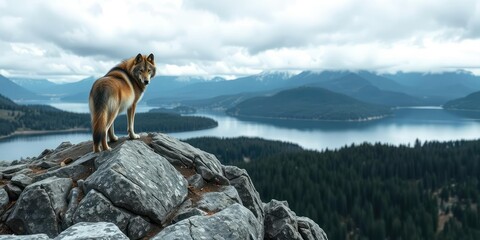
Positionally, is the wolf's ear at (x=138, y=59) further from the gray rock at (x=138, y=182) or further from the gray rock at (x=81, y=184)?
the gray rock at (x=81, y=184)

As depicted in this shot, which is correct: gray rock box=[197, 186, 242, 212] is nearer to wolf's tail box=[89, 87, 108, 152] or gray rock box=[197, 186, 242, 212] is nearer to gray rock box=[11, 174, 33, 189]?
wolf's tail box=[89, 87, 108, 152]

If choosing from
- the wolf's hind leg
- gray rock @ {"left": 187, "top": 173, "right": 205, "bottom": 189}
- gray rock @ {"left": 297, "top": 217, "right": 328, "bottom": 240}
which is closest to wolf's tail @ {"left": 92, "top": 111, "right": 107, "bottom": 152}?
the wolf's hind leg

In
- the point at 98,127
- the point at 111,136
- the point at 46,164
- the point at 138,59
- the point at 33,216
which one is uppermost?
the point at 138,59

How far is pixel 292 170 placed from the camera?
5167 inches

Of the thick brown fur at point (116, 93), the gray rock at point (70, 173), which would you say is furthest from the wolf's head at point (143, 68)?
the gray rock at point (70, 173)

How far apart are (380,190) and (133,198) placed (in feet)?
388

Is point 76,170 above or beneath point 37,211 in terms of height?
above

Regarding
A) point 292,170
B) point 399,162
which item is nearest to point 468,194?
point 399,162

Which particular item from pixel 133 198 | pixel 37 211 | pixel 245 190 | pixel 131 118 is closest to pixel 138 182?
pixel 133 198

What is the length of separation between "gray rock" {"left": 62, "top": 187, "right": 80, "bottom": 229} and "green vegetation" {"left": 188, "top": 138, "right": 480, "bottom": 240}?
85490 millimetres

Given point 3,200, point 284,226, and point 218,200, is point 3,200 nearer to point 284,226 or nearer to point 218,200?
point 218,200

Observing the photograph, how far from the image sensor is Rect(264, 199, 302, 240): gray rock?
18172 mm

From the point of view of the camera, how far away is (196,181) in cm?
1761

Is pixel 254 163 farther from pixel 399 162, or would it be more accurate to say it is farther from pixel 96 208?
pixel 96 208
